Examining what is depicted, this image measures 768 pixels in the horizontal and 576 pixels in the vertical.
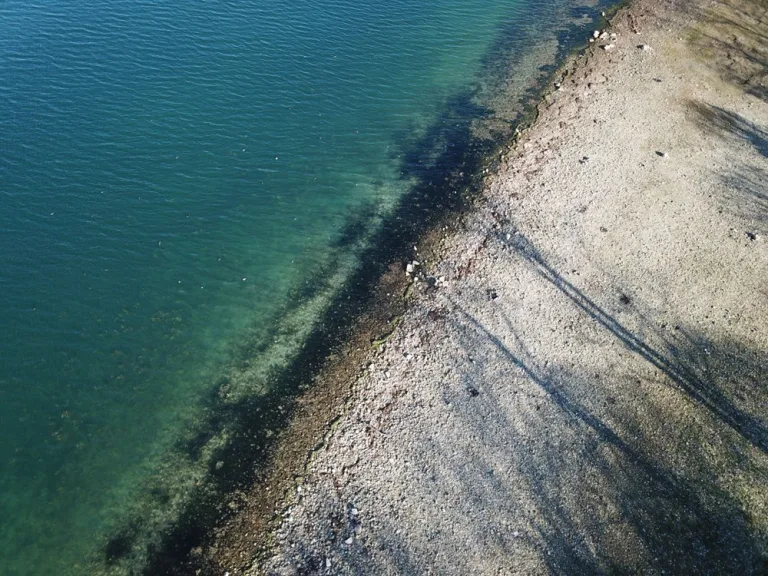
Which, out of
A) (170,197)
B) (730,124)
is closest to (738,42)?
(730,124)

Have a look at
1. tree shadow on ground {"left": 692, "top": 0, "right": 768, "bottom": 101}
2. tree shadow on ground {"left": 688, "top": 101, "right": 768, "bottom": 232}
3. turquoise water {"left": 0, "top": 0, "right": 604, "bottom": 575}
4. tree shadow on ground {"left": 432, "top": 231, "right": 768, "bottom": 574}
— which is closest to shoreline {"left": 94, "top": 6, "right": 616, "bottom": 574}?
turquoise water {"left": 0, "top": 0, "right": 604, "bottom": 575}

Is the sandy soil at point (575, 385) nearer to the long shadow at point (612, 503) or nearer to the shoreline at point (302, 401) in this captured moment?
the long shadow at point (612, 503)

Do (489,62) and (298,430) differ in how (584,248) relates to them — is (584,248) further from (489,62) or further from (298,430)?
(489,62)

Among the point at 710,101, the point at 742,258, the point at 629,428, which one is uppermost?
the point at 710,101

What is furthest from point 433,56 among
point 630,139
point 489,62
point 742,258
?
point 742,258

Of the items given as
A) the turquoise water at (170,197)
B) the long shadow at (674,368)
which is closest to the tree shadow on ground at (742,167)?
the long shadow at (674,368)

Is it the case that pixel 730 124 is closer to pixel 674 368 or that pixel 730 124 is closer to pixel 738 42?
pixel 738 42
